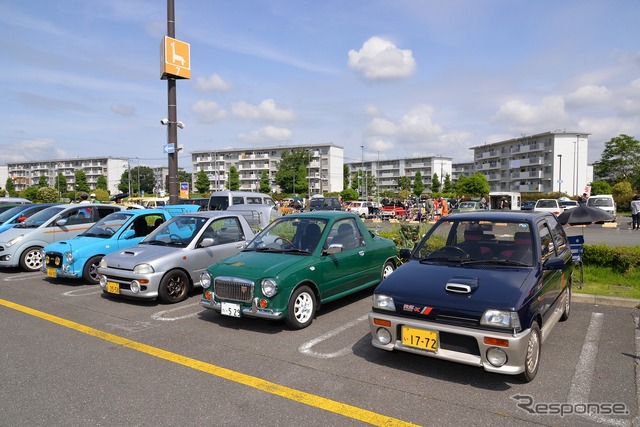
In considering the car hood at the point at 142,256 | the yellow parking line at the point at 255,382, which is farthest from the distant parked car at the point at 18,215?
the yellow parking line at the point at 255,382

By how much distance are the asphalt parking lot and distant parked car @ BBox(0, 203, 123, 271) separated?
187 inches

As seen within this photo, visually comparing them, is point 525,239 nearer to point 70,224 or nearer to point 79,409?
point 79,409

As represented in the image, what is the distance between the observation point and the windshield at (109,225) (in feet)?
29.8

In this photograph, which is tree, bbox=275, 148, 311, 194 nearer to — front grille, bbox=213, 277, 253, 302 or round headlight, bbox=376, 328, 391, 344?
front grille, bbox=213, 277, 253, 302

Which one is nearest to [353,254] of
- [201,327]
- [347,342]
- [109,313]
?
[347,342]

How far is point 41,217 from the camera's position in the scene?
1081cm

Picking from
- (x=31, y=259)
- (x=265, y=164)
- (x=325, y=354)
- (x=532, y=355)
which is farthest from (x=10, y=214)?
(x=265, y=164)

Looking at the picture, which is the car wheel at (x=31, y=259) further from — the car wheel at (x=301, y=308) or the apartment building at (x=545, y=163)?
the apartment building at (x=545, y=163)

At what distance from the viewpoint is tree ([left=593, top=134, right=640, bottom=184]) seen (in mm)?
65062

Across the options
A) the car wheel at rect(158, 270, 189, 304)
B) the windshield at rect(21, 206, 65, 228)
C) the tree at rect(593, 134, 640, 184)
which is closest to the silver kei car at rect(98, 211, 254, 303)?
the car wheel at rect(158, 270, 189, 304)

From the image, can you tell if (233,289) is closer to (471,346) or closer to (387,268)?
(471,346)

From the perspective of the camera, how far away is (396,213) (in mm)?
34531

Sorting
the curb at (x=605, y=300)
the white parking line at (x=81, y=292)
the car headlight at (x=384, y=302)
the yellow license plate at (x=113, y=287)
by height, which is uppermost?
the car headlight at (x=384, y=302)

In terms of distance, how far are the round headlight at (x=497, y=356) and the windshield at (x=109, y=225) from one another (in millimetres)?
7987
